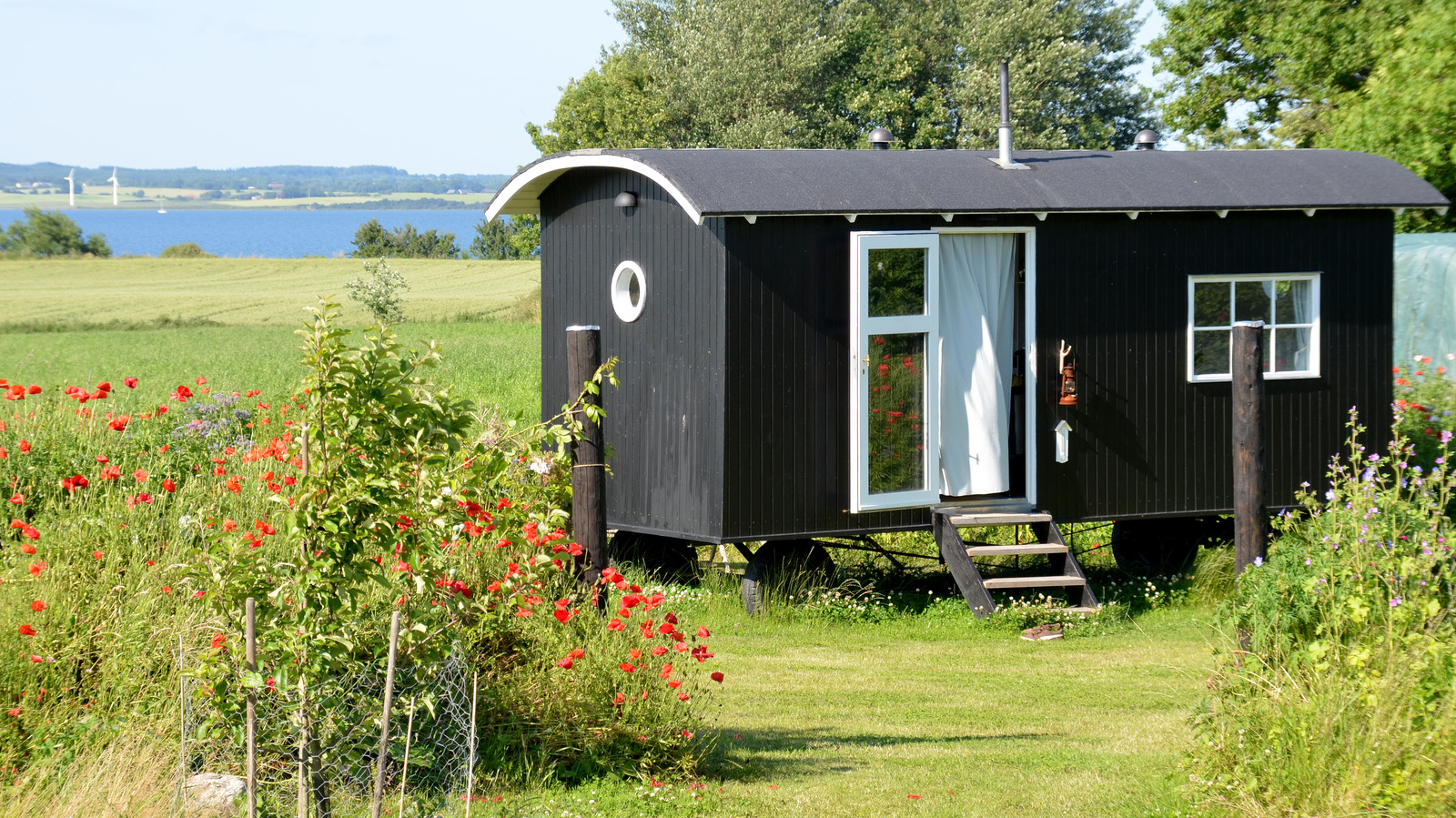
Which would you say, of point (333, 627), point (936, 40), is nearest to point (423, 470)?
point (333, 627)

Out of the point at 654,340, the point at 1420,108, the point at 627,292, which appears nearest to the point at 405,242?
the point at 1420,108

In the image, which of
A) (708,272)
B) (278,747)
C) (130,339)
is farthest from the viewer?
(130,339)

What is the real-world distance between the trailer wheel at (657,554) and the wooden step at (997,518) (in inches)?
92.3

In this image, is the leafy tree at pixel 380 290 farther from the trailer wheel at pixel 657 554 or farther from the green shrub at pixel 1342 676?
the green shrub at pixel 1342 676

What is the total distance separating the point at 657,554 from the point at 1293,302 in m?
5.67

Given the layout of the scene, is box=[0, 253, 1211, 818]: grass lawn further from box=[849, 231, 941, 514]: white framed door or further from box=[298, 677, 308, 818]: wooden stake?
box=[849, 231, 941, 514]: white framed door

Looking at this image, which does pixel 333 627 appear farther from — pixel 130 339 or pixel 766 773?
pixel 130 339

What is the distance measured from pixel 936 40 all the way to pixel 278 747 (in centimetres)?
3666

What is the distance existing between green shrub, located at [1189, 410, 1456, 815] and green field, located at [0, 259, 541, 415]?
10805mm

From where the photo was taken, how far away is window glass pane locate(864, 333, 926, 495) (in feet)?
33.3

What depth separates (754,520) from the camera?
9883 millimetres

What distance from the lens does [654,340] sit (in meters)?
10.3

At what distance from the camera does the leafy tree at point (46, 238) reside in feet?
212

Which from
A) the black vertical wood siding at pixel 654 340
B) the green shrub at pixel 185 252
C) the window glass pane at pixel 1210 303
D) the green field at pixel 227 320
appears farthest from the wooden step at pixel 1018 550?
the green shrub at pixel 185 252
